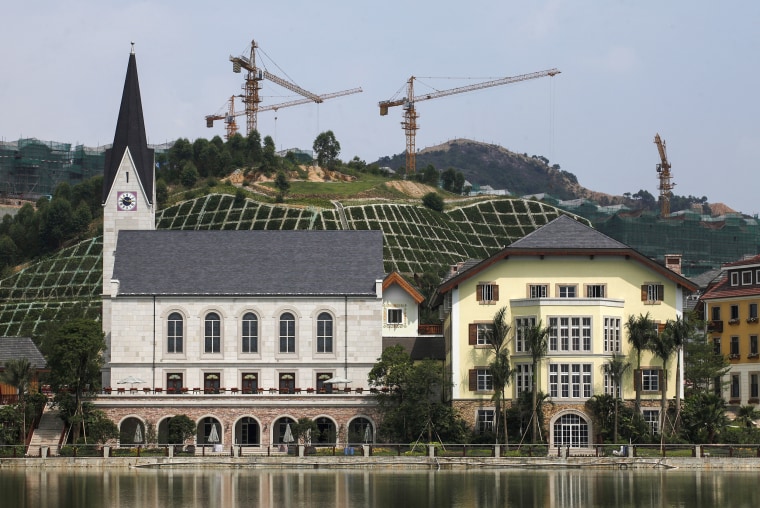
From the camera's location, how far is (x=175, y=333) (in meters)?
102

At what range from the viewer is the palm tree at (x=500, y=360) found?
90500 mm

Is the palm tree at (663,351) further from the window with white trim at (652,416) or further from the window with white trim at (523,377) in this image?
the window with white trim at (523,377)

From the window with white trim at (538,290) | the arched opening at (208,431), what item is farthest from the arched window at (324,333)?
the window with white trim at (538,290)

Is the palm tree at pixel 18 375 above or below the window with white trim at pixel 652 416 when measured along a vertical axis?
above

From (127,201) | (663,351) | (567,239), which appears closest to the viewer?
(663,351)

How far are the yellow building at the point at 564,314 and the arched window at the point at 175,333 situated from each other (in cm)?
1880

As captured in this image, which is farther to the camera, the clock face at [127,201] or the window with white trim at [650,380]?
the clock face at [127,201]

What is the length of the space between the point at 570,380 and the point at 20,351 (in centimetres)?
4378

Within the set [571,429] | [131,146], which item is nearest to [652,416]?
[571,429]

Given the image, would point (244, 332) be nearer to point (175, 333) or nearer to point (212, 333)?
point (212, 333)

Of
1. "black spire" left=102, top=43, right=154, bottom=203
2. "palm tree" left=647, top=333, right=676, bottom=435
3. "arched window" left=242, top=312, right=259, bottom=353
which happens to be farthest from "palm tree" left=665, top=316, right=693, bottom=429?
"black spire" left=102, top=43, right=154, bottom=203

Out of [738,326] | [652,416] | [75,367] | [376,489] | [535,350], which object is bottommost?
[376,489]

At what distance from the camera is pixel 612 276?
318 ft

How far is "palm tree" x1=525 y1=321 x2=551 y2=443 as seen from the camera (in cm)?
9062
